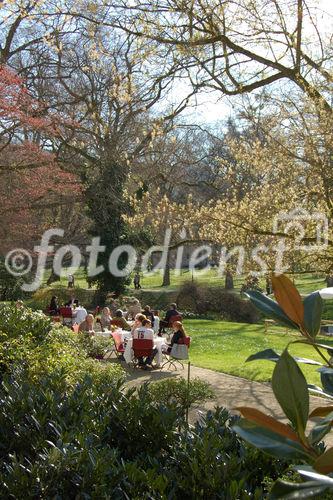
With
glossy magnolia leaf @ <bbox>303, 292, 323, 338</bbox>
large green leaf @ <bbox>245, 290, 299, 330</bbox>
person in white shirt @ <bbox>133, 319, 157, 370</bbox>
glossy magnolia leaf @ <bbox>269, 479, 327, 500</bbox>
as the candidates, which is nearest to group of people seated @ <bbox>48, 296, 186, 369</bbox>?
person in white shirt @ <bbox>133, 319, 157, 370</bbox>

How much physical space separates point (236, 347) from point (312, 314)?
16.7 meters

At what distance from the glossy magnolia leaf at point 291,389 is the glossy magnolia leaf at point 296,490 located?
0.56 ft

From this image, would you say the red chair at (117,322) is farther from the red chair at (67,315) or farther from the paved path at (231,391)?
the red chair at (67,315)

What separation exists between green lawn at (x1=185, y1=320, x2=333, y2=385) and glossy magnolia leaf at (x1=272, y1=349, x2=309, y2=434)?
8021 mm

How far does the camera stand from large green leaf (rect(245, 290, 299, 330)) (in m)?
1.32

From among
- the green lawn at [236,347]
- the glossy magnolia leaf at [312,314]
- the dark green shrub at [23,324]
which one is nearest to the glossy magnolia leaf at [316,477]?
the glossy magnolia leaf at [312,314]

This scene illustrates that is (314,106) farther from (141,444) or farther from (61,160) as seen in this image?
(61,160)

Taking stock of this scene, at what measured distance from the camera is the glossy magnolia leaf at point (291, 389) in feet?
3.93

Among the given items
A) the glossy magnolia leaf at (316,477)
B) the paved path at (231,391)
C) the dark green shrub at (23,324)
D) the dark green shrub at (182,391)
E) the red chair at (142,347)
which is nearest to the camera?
the glossy magnolia leaf at (316,477)

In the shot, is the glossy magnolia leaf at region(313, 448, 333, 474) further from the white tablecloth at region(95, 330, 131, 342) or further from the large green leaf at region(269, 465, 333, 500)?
the white tablecloth at region(95, 330, 131, 342)

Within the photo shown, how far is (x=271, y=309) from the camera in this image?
54.1 inches

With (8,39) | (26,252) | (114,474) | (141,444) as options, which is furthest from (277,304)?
(8,39)

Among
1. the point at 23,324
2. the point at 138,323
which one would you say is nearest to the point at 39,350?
the point at 23,324

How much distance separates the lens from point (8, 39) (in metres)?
24.0
